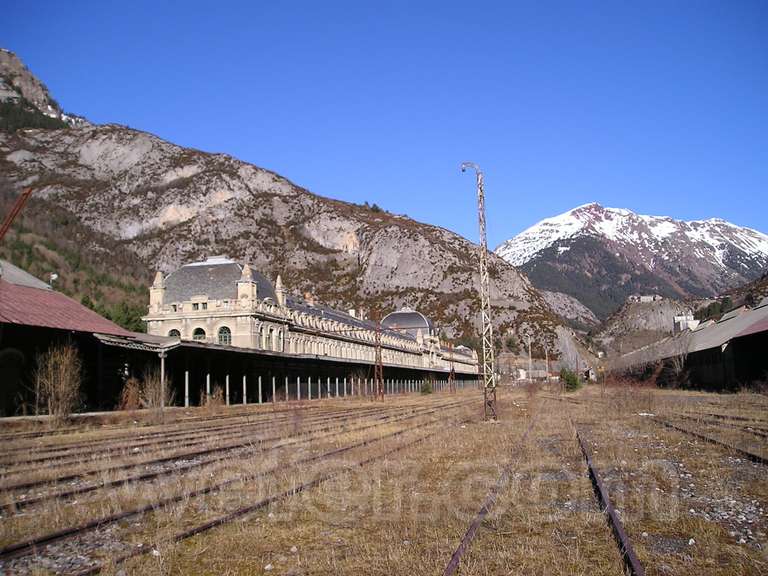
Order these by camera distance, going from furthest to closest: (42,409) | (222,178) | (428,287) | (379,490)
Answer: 1. (222,178)
2. (428,287)
3. (42,409)
4. (379,490)

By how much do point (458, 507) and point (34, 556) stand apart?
16.1 ft

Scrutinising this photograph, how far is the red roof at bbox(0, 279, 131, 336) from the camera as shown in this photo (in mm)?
27752

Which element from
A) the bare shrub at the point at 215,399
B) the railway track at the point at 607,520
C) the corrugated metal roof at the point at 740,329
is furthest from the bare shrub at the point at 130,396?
the corrugated metal roof at the point at 740,329

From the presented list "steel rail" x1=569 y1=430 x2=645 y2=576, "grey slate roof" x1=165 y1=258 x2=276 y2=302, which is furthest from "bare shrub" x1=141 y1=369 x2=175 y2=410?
"grey slate roof" x1=165 y1=258 x2=276 y2=302

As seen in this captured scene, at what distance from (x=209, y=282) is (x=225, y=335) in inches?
251

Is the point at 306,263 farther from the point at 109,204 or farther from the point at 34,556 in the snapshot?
the point at 34,556

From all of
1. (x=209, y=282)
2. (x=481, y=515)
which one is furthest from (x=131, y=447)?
(x=209, y=282)

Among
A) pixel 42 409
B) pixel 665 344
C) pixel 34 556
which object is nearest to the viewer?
pixel 34 556

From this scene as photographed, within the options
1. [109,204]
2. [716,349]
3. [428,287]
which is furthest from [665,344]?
[109,204]

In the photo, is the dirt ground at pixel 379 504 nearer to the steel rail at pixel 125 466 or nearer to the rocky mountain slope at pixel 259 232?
the steel rail at pixel 125 466

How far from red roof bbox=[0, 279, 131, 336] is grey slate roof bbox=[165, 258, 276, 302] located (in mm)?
28501

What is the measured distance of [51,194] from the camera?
591 ft

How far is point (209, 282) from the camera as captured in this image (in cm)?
6488

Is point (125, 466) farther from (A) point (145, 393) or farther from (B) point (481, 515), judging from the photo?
(A) point (145, 393)
